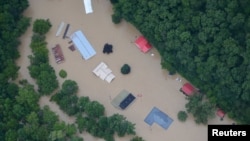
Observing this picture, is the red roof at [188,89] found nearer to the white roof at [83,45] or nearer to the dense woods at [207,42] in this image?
the dense woods at [207,42]

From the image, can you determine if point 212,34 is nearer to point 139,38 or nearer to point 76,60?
point 139,38

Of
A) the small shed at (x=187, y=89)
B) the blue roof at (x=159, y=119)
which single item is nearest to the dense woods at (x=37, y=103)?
the blue roof at (x=159, y=119)

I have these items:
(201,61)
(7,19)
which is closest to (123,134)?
(201,61)

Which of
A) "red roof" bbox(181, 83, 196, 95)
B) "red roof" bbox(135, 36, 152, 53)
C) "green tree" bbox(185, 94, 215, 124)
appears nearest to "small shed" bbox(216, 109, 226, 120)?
"green tree" bbox(185, 94, 215, 124)

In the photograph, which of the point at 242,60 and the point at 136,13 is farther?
the point at 136,13

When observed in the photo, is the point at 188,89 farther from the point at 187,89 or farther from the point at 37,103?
the point at 37,103

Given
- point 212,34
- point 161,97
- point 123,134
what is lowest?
point 123,134

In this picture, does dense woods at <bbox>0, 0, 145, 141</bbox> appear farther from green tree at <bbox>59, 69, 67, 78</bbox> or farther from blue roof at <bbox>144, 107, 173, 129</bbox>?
blue roof at <bbox>144, 107, 173, 129</bbox>
